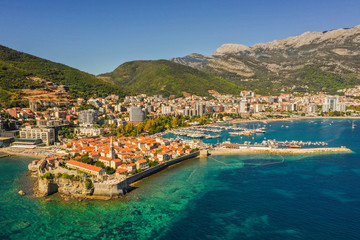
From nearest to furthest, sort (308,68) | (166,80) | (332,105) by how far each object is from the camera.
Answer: (332,105)
(166,80)
(308,68)

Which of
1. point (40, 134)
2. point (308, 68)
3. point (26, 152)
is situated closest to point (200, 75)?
point (308, 68)

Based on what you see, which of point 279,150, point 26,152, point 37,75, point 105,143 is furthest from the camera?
point 37,75

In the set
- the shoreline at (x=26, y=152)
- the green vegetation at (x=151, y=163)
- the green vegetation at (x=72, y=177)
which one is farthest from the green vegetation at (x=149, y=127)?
the green vegetation at (x=72, y=177)

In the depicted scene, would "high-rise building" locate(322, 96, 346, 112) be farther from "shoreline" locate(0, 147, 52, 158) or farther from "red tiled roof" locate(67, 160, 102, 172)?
"shoreline" locate(0, 147, 52, 158)

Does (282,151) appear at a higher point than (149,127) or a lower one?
lower

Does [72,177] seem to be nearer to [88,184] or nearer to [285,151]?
[88,184]

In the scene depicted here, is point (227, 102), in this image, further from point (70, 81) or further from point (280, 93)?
point (70, 81)

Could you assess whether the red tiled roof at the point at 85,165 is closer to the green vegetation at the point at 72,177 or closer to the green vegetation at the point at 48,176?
the green vegetation at the point at 72,177
